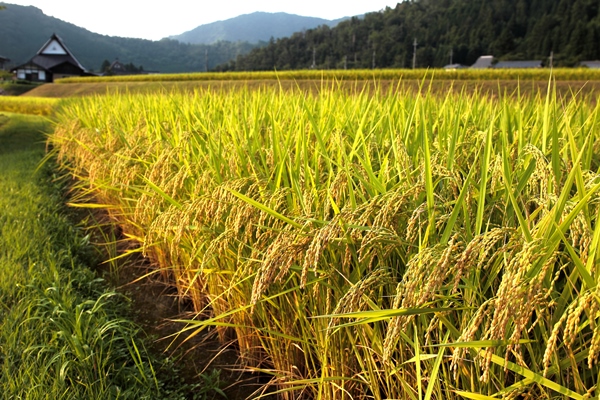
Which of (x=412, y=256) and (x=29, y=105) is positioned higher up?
(x=29, y=105)

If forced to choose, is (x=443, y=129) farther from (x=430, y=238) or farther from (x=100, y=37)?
(x=100, y=37)

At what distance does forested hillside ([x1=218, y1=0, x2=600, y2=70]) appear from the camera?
214 ft

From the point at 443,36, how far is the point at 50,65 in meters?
63.4

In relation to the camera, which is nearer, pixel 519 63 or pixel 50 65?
pixel 50 65

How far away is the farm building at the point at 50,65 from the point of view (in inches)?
1829

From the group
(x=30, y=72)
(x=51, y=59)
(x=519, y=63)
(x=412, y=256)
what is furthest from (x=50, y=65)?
(x=519, y=63)

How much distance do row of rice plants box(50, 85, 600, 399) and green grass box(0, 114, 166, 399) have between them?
50 centimetres

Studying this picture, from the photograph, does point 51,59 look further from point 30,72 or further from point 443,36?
point 443,36

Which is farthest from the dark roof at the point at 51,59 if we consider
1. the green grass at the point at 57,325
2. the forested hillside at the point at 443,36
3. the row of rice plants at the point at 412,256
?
the row of rice plants at the point at 412,256

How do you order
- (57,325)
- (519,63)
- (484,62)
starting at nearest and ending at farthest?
(57,325) → (519,63) → (484,62)

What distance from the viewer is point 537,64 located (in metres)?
61.7

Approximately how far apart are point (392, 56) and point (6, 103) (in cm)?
6994

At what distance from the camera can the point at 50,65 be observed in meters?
48.6

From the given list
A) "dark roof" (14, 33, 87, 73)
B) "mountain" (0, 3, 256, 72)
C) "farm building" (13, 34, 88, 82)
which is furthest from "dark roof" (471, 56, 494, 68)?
"mountain" (0, 3, 256, 72)
